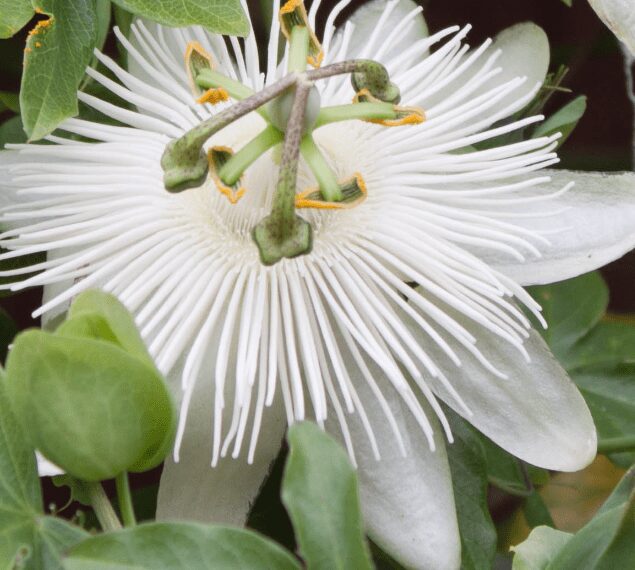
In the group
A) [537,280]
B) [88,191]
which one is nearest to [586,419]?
[537,280]

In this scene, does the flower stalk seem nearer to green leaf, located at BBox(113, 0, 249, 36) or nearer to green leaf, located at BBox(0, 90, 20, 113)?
green leaf, located at BBox(113, 0, 249, 36)

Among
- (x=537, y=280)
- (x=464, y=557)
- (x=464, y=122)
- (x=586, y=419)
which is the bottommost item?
(x=464, y=557)

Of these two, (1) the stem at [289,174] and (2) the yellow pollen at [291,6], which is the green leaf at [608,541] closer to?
(1) the stem at [289,174]

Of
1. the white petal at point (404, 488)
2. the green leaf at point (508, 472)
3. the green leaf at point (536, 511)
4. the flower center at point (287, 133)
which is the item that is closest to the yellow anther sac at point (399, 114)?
the flower center at point (287, 133)

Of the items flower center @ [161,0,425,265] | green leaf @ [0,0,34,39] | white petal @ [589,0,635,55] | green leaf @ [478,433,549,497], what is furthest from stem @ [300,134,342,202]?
green leaf @ [478,433,549,497]

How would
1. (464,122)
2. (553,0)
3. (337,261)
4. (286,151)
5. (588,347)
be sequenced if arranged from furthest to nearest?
(553,0) → (588,347) → (464,122) → (337,261) → (286,151)

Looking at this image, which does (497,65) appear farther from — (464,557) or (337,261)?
(464,557)

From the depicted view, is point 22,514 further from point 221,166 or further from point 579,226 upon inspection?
point 579,226
